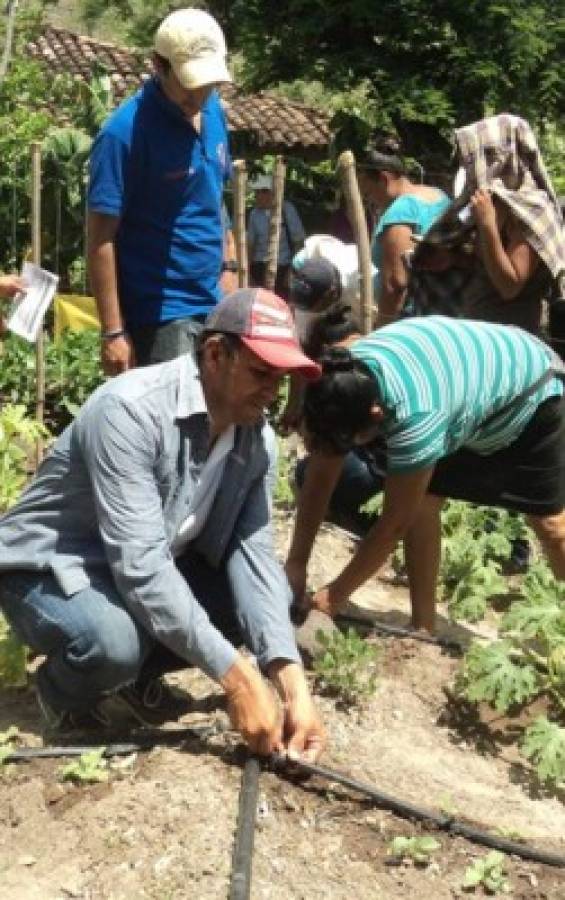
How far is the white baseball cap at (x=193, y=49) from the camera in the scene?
13.2ft

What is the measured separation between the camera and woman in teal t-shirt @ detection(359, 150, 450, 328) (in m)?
5.37

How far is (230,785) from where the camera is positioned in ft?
9.93

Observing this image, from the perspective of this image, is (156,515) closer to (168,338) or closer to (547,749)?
(547,749)

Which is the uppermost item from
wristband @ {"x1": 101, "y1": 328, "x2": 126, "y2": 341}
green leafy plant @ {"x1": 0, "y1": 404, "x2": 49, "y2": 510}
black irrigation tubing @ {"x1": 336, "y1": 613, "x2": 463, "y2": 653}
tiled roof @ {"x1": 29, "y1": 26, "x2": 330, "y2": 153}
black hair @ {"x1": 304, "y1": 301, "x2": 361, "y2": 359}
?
wristband @ {"x1": 101, "y1": 328, "x2": 126, "y2": 341}

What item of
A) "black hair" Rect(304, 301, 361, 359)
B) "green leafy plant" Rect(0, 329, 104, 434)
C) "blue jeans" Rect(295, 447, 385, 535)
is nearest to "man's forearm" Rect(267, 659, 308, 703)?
"blue jeans" Rect(295, 447, 385, 535)

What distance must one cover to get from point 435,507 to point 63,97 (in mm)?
11395

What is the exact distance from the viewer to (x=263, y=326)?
277cm

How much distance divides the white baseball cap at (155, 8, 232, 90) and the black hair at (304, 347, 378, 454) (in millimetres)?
1212

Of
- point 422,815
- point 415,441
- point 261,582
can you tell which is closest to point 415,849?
point 422,815

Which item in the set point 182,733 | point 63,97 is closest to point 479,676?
point 182,733

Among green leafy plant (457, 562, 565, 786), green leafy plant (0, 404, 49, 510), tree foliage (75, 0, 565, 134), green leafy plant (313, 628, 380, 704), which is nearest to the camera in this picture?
green leafy plant (457, 562, 565, 786)

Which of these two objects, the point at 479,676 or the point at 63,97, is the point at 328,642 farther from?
the point at 63,97

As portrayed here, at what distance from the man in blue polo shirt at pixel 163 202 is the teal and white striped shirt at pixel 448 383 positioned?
1037 millimetres

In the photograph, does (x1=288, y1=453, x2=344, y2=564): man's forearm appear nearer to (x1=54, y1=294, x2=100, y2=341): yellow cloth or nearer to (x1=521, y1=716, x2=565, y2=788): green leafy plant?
(x1=521, y1=716, x2=565, y2=788): green leafy plant
